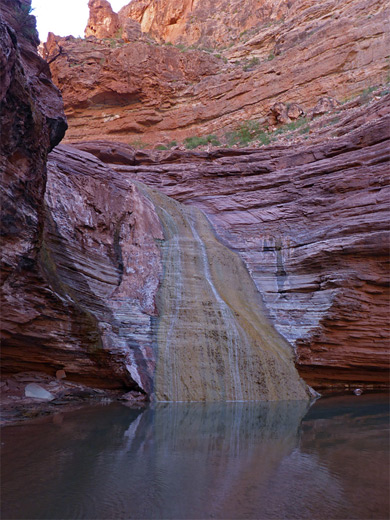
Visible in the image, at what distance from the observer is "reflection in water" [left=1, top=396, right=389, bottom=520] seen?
11.0 feet

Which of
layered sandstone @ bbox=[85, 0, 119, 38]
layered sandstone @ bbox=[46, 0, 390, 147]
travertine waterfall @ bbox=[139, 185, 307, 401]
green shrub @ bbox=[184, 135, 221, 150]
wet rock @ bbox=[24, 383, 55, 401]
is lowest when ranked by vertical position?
wet rock @ bbox=[24, 383, 55, 401]

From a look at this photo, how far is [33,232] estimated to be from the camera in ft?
25.1

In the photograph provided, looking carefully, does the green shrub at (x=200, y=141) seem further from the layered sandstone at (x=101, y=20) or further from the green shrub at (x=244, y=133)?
the layered sandstone at (x=101, y=20)

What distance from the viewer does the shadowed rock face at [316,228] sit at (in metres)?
10.7

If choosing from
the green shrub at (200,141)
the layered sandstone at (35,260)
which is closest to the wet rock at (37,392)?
the layered sandstone at (35,260)

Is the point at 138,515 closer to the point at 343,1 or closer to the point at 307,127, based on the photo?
the point at 307,127

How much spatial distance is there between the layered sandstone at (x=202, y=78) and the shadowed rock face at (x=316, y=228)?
12258 millimetres

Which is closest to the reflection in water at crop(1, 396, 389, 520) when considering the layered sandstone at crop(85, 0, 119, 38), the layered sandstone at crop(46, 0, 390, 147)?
the layered sandstone at crop(46, 0, 390, 147)

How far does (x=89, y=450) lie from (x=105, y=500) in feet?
4.90

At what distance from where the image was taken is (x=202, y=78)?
31.3 meters

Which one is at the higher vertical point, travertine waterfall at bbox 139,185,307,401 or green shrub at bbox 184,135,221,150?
green shrub at bbox 184,135,221,150

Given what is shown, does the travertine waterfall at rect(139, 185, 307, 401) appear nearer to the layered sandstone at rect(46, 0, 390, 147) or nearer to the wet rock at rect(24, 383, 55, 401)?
the wet rock at rect(24, 383, 55, 401)

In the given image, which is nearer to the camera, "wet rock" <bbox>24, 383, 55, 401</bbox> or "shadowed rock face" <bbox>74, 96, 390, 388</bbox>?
"wet rock" <bbox>24, 383, 55, 401</bbox>

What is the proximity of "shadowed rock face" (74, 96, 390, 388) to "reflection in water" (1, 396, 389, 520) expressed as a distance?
12.0 ft
